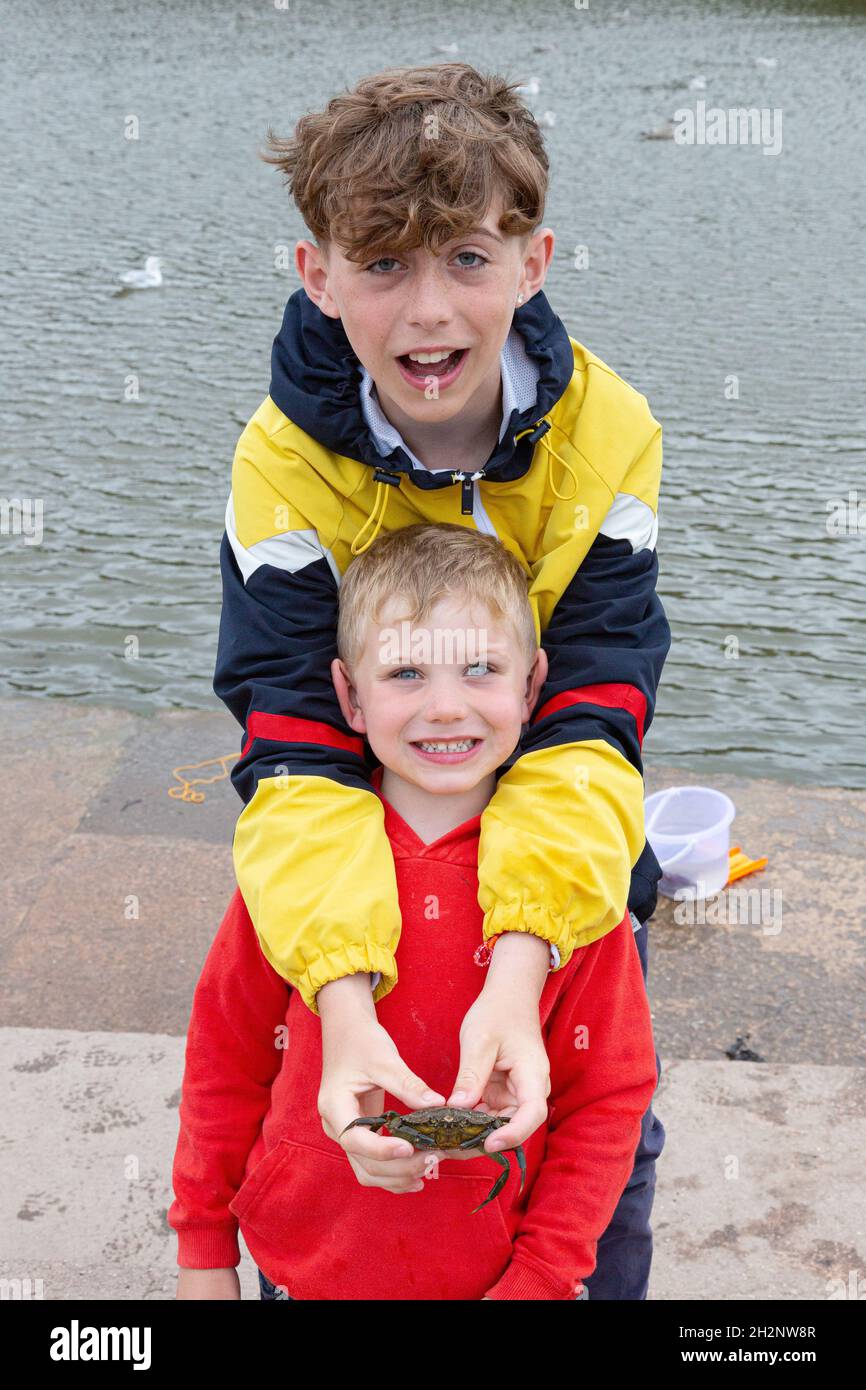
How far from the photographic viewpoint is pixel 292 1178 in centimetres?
238

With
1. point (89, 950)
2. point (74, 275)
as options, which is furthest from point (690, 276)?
point (89, 950)

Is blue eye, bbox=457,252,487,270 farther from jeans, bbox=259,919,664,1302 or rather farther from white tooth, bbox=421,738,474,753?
jeans, bbox=259,919,664,1302

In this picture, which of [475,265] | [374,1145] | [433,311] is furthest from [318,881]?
[475,265]

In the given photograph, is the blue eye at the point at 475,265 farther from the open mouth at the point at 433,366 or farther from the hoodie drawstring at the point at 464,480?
the hoodie drawstring at the point at 464,480

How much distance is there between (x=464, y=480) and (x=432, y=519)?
12cm

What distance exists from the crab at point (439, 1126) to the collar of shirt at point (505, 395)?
3.52ft

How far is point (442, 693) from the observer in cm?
237

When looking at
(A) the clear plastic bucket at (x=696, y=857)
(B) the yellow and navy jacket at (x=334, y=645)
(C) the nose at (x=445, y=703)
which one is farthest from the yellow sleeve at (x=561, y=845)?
(A) the clear plastic bucket at (x=696, y=857)

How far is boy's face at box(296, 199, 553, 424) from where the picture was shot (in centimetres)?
237

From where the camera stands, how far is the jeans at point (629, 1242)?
8.88 ft

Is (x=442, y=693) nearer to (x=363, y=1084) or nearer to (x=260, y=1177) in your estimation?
(x=363, y=1084)

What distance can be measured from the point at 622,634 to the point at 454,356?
Result: 21.7 inches

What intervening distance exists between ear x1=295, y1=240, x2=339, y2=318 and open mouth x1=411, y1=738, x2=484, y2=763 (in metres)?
0.76
